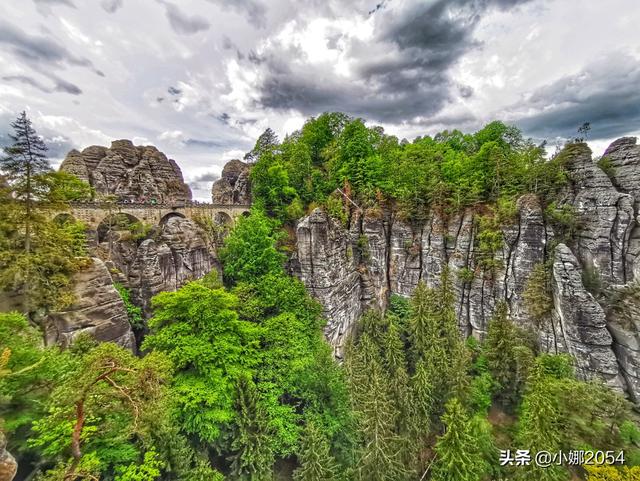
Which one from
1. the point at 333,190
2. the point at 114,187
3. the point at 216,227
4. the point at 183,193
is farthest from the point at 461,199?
the point at 114,187

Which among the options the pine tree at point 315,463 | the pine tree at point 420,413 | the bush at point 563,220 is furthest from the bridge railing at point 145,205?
the bush at point 563,220

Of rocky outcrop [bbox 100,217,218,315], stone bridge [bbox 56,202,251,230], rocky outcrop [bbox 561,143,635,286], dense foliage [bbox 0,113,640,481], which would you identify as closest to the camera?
dense foliage [bbox 0,113,640,481]

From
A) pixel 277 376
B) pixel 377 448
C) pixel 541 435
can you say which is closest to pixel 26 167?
pixel 277 376

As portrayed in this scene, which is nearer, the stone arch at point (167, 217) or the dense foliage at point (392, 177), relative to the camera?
the stone arch at point (167, 217)

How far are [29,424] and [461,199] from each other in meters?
32.2

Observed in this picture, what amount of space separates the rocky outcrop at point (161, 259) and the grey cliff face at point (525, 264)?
30.0 feet

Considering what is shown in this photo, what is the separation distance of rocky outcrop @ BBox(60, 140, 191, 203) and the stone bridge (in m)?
3.17

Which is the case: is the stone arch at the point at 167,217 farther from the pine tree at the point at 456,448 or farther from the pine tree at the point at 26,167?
the pine tree at the point at 456,448

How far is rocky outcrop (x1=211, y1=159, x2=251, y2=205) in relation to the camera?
36.3m

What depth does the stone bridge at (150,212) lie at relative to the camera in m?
20.0

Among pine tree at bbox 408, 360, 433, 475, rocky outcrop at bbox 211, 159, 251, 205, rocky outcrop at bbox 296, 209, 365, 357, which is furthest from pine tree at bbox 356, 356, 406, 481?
rocky outcrop at bbox 211, 159, 251, 205

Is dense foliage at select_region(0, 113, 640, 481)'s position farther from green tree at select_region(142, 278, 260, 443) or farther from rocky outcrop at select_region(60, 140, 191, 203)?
rocky outcrop at select_region(60, 140, 191, 203)

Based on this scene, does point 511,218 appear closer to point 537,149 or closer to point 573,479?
point 537,149

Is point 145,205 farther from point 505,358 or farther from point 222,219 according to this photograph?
point 505,358
